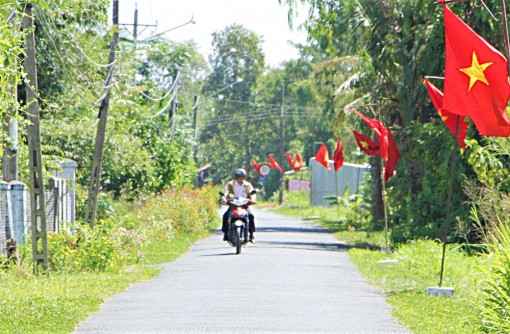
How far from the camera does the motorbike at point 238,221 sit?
26.5 metres

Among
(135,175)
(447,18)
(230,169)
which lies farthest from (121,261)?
(230,169)

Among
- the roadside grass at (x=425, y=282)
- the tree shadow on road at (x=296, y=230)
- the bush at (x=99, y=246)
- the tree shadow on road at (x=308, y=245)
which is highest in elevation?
the bush at (x=99, y=246)

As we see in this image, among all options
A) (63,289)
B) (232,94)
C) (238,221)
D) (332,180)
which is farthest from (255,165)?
(63,289)

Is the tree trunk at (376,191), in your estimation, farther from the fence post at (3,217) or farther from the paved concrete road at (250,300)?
the fence post at (3,217)

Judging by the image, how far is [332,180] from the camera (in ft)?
228

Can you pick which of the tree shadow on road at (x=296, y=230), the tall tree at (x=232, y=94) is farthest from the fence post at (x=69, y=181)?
the tall tree at (x=232, y=94)

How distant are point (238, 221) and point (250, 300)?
10.8 m

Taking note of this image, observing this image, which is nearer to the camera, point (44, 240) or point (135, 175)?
point (44, 240)

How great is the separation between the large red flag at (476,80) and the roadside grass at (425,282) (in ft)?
5.81

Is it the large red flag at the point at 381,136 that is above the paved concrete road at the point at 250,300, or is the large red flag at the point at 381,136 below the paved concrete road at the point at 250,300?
above

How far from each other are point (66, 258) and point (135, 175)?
63.1ft

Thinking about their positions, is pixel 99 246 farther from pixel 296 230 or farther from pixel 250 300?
pixel 296 230

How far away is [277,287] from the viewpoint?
18.0 meters

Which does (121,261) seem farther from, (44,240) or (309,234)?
(309,234)
